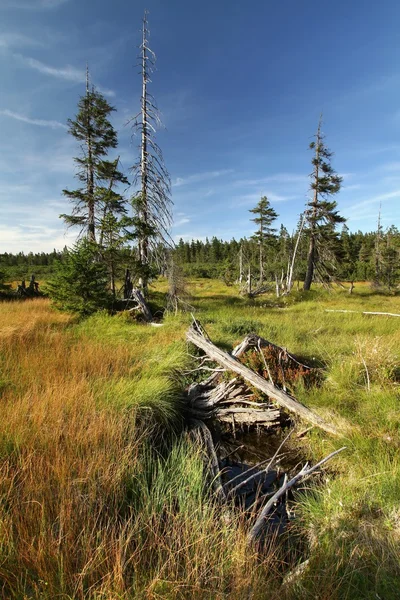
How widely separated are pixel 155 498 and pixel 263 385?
3.09 m

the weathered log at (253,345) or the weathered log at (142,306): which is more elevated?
the weathered log at (142,306)

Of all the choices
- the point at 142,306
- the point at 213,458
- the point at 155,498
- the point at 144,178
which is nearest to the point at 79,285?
the point at 142,306

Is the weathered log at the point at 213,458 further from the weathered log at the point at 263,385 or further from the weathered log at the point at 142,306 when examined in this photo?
the weathered log at the point at 142,306

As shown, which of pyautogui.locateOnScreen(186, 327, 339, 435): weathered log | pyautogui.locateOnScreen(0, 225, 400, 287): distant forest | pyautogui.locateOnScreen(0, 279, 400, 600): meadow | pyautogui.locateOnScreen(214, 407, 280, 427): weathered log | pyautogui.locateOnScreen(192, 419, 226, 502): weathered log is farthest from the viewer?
pyautogui.locateOnScreen(0, 225, 400, 287): distant forest

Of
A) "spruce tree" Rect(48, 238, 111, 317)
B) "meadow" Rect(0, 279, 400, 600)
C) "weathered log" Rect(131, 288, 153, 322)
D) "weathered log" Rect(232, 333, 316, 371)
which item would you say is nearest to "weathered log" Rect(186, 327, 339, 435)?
"meadow" Rect(0, 279, 400, 600)

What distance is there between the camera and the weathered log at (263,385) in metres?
4.18

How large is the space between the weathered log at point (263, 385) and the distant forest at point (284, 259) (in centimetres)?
775

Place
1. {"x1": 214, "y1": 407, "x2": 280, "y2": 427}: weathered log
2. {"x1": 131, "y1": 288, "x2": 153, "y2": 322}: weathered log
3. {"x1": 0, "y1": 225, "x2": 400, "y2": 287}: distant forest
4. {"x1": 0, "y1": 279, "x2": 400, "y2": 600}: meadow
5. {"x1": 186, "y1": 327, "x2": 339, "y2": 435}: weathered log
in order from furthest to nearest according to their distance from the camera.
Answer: {"x1": 0, "y1": 225, "x2": 400, "y2": 287}: distant forest < {"x1": 131, "y1": 288, "x2": 153, "y2": 322}: weathered log < {"x1": 214, "y1": 407, "x2": 280, "y2": 427}: weathered log < {"x1": 186, "y1": 327, "x2": 339, "y2": 435}: weathered log < {"x1": 0, "y1": 279, "x2": 400, "y2": 600}: meadow

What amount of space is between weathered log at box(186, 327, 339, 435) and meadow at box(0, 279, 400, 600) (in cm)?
27

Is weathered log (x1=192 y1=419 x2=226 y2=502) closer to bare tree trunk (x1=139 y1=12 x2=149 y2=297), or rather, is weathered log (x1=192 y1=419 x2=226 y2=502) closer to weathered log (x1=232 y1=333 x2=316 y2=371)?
weathered log (x1=232 y1=333 x2=316 y2=371)

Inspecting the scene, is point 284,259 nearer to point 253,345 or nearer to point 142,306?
point 142,306

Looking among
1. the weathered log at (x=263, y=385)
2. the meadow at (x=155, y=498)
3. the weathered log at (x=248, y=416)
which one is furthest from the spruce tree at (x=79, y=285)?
the weathered log at (x=248, y=416)

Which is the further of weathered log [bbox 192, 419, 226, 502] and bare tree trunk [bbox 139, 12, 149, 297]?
bare tree trunk [bbox 139, 12, 149, 297]

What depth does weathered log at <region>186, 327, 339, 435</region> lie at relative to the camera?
418 centimetres
